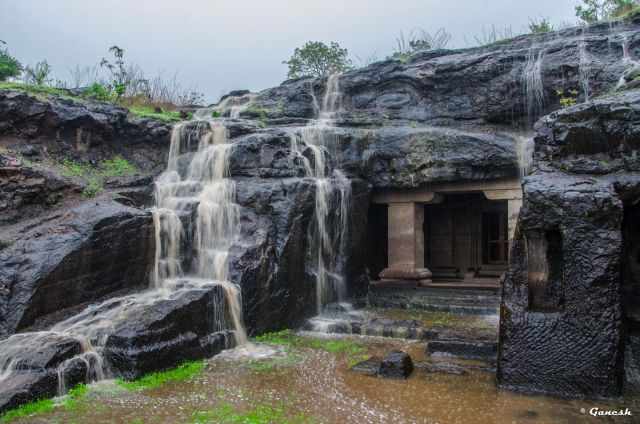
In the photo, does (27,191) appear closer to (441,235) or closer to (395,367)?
(395,367)

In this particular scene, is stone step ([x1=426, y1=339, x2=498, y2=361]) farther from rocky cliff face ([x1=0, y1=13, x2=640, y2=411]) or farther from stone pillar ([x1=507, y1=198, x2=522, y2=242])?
stone pillar ([x1=507, y1=198, x2=522, y2=242])

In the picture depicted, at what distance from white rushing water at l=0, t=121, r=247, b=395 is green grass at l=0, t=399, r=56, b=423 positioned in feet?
1.27

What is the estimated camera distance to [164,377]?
6688mm

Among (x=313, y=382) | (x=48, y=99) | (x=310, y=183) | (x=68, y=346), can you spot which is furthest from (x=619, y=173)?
(x=48, y=99)

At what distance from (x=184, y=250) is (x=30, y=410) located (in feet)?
14.0

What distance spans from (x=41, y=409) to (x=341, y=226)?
6.73 metres

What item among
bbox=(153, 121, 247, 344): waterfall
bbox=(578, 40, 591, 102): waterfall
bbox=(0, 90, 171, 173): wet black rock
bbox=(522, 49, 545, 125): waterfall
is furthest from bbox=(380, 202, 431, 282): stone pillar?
bbox=(0, 90, 171, 173): wet black rock

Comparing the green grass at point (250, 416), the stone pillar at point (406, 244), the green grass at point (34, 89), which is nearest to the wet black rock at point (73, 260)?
the green grass at point (250, 416)

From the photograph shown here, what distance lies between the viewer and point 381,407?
560 centimetres

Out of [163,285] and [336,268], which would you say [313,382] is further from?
[336,268]

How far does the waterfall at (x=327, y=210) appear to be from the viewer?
10586 mm

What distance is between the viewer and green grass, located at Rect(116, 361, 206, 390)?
6.41 metres

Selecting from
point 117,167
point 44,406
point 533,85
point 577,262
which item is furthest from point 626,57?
point 44,406

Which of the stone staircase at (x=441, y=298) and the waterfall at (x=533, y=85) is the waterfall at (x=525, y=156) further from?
the stone staircase at (x=441, y=298)
